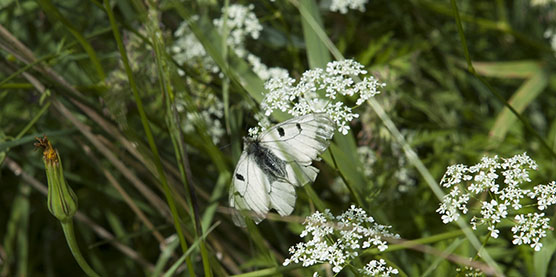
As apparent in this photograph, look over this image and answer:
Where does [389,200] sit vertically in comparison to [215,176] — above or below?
below

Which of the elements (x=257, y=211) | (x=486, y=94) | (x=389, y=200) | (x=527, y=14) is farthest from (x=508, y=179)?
(x=527, y=14)

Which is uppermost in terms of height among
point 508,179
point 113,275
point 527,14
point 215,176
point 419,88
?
point 527,14

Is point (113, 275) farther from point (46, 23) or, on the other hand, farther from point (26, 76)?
point (46, 23)

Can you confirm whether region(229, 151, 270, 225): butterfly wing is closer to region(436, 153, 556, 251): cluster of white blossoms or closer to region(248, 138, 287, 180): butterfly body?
region(248, 138, 287, 180): butterfly body

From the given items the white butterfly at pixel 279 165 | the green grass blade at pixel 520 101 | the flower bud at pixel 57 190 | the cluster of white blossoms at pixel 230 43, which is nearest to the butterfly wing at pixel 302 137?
the white butterfly at pixel 279 165

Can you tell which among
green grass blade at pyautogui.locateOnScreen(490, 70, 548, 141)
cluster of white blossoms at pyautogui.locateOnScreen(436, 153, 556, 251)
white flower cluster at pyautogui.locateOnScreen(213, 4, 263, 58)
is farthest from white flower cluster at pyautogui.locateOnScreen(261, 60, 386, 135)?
green grass blade at pyautogui.locateOnScreen(490, 70, 548, 141)

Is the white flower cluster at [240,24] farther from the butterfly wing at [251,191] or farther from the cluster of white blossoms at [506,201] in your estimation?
the cluster of white blossoms at [506,201]
